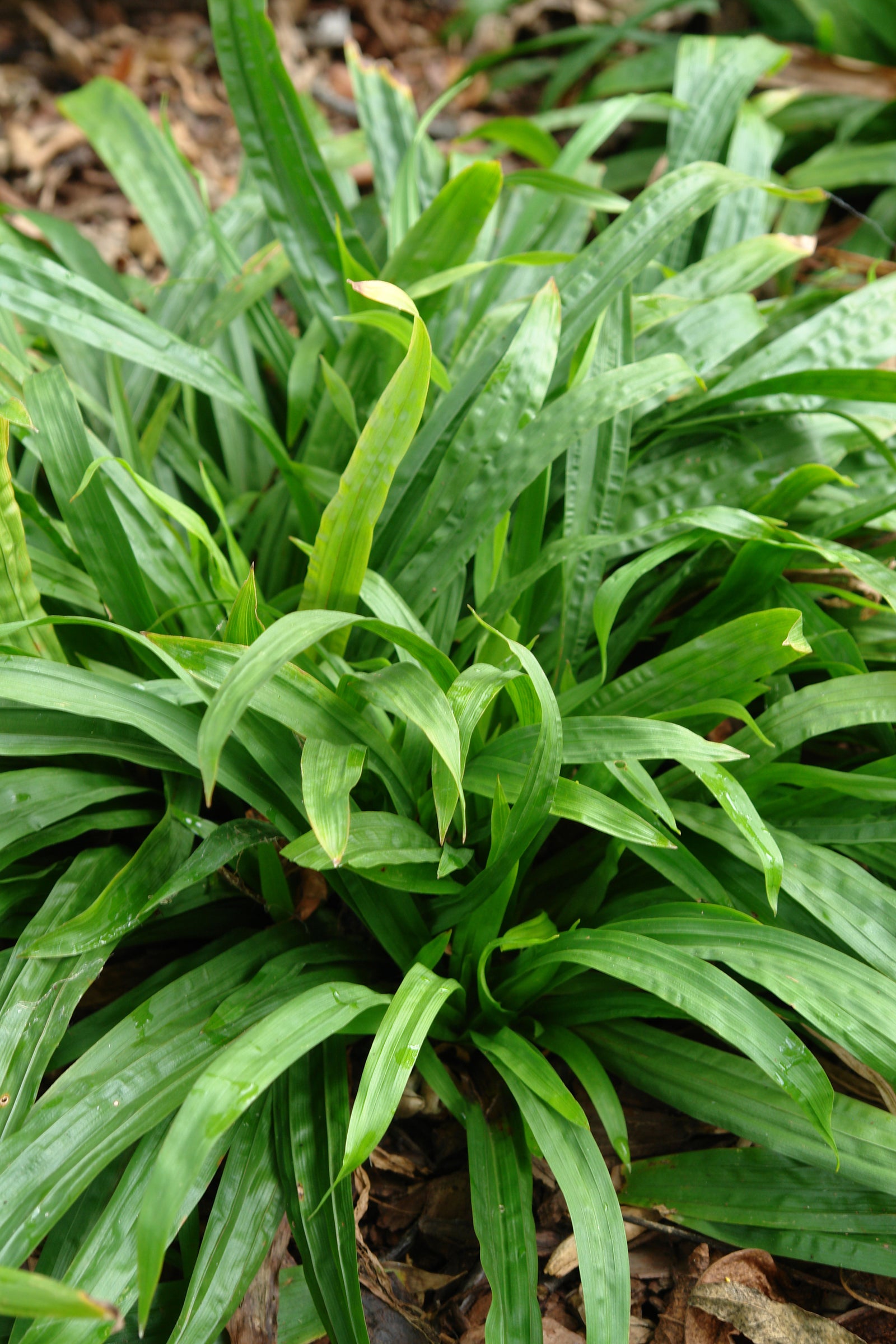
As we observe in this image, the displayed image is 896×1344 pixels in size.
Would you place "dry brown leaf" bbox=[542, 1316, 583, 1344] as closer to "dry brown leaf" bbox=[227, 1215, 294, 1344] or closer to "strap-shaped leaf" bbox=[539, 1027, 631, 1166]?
"strap-shaped leaf" bbox=[539, 1027, 631, 1166]

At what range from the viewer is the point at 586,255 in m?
1.20

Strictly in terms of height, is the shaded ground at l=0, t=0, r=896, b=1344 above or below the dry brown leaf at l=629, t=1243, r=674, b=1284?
above

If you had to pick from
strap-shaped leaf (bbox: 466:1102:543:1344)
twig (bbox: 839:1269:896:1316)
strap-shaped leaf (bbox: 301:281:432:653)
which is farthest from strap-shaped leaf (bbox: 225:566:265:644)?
twig (bbox: 839:1269:896:1316)

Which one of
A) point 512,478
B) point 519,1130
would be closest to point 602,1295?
point 519,1130

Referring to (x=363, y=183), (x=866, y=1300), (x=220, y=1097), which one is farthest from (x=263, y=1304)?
(x=363, y=183)

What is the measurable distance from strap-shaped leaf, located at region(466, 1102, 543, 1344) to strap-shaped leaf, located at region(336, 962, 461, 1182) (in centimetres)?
18

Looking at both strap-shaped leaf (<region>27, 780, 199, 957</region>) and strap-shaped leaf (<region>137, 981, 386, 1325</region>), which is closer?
strap-shaped leaf (<region>137, 981, 386, 1325</region>)

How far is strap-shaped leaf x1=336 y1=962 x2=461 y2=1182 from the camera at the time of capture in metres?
0.74

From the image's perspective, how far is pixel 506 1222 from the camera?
34.2 inches

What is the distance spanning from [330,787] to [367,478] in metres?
0.33

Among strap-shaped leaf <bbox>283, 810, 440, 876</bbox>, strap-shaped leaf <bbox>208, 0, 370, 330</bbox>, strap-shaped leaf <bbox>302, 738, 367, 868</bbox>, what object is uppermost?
strap-shaped leaf <bbox>208, 0, 370, 330</bbox>

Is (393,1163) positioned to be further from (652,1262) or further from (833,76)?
(833,76)

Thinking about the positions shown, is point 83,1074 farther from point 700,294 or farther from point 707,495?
point 700,294

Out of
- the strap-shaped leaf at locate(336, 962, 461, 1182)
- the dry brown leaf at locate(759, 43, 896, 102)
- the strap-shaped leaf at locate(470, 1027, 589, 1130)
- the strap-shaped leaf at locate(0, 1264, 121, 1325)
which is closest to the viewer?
the strap-shaped leaf at locate(0, 1264, 121, 1325)
